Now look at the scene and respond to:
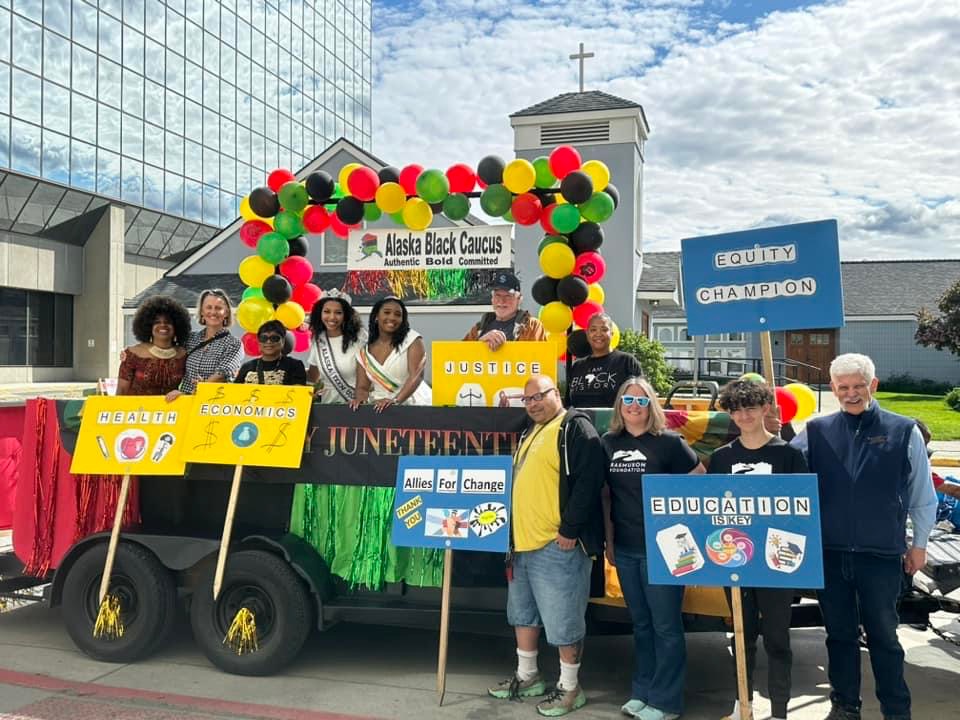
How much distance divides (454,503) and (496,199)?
322cm

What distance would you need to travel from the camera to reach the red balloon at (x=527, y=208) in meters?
6.66

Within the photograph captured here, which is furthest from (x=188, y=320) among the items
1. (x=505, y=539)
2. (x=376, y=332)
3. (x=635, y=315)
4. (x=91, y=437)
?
(x=635, y=315)

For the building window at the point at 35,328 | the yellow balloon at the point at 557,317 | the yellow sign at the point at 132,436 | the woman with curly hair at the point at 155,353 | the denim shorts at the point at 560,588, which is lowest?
the denim shorts at the point at 560,588

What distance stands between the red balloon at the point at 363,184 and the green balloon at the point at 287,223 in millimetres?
566

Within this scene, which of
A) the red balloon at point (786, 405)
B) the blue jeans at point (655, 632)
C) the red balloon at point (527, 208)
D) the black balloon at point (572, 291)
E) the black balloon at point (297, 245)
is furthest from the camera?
the black balloon at point (297, 245)

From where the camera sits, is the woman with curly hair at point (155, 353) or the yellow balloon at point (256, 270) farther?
the yellow balloon at point (256, 270)

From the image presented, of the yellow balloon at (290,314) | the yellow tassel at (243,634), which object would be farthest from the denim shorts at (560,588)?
the yellow balloon at (290,314)

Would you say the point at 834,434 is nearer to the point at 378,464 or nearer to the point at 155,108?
the point at 378,464

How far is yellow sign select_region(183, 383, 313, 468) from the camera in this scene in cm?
481

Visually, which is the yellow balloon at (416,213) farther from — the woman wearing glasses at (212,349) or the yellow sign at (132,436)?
the yellow sign at (132,436)

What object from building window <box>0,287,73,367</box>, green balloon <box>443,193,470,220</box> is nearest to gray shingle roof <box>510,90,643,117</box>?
green balloon <box>443,193,470,220</box>

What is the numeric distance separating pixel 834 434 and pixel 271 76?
137 feet

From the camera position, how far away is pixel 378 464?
4.79 meters

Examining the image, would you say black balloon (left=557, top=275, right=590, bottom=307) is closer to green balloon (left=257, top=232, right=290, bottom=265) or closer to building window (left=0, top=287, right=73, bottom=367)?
green balloon (left=257, top=232, right=290, bottom=265)
